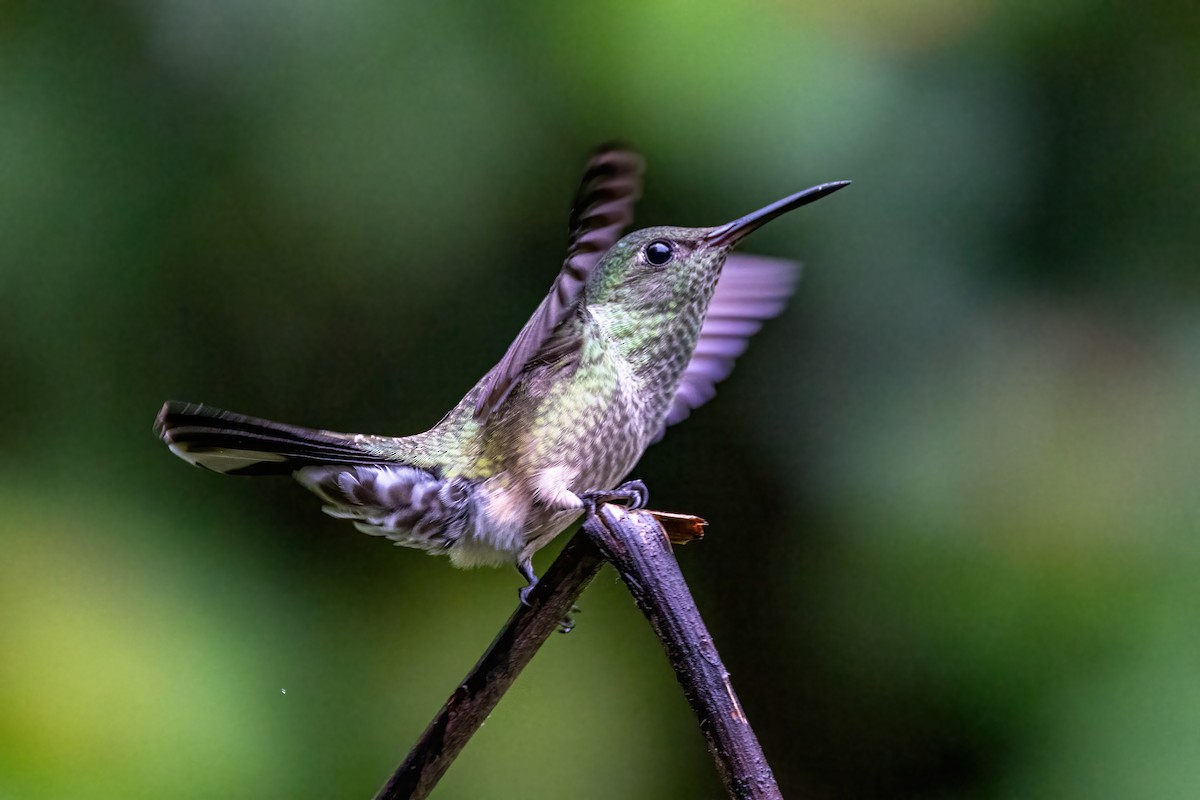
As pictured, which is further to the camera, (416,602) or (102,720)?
(416,602)

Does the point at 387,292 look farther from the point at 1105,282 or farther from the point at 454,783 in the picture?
the point at 1105,282

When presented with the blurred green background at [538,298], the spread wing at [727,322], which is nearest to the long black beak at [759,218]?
the spread wing at [727,322]

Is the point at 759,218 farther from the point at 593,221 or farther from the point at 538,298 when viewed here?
the point at 538,298

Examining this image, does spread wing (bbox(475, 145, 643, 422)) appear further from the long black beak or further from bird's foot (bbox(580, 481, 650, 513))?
the long black beak

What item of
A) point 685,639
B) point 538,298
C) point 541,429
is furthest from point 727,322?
point 685,639

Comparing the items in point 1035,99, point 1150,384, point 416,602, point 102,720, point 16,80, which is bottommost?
point 102,720

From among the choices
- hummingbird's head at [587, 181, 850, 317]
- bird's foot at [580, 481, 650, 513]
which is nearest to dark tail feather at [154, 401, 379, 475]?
bird's foot at [580, 481, 650, 513]

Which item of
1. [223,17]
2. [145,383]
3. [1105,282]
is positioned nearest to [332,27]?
[223,17]

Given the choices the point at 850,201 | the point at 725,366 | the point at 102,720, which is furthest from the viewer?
the point at 850,201
